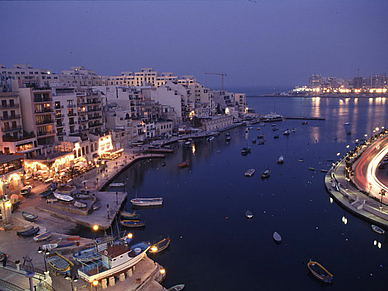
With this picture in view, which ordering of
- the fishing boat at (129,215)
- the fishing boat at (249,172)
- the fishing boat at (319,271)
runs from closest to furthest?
the fishing boat at (319,271), the fishing boat at (129,215), the fishing boat at (249,172)

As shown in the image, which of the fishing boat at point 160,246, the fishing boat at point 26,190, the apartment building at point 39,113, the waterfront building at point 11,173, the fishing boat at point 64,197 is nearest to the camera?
the fishing boat at point 160,246

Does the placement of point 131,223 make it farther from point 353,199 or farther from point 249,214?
point 353,199

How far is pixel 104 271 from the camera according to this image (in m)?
11.3

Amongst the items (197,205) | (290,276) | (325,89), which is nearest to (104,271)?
(290,276)

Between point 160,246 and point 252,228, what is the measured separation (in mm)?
5507

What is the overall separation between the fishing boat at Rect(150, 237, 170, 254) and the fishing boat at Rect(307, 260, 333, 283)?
669cm

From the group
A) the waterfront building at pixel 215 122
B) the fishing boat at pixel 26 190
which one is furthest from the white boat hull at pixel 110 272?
the waterfront building at pixel 215 122

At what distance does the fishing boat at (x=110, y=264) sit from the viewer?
36.9ft

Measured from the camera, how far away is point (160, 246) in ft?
51.8

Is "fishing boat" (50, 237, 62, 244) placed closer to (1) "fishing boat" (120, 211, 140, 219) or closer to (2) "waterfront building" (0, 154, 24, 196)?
(1) "fishing boat" (120, 211, 140, 219)

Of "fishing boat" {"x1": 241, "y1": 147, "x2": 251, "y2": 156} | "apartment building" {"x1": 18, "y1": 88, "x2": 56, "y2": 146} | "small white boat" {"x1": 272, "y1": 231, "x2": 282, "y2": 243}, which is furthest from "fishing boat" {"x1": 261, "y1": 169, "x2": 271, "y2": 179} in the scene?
"apartment building" {"x1": 18, "y1": 88, "x2": 56, "y2": 146}

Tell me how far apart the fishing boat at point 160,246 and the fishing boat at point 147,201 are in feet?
16.5

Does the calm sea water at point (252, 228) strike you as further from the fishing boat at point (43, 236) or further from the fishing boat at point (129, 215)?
the fishing boat at point (43, 236)

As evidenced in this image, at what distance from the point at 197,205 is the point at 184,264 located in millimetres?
7208
